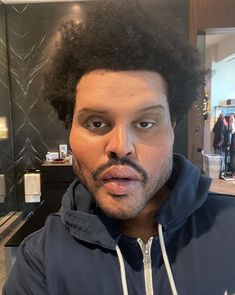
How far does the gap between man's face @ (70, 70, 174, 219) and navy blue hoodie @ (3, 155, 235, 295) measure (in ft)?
0.25

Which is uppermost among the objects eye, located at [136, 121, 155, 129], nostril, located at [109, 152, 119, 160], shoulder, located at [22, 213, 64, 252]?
eye, located at [136, 121, 155, 129]

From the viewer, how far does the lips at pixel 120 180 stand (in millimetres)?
625

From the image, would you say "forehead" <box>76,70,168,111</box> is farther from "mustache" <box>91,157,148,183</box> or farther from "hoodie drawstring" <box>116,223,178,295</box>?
"hoodie drawstring" <box>116,223,178,295</box>

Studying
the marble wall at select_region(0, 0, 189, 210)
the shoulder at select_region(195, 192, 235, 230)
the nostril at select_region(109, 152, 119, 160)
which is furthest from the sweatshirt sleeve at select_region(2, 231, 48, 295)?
the marble wall at select_region(0, 0, 189, 210)

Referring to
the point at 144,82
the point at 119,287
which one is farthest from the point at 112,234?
the point at 144,82

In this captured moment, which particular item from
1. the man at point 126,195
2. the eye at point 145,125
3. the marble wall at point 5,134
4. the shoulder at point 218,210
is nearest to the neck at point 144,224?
the man at point 126,195

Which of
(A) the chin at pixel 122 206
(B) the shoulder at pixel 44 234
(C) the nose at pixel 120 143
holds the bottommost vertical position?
(B) the shoulder at pixel 44 234

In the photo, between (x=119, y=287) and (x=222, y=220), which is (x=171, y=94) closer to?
(x=222, y=220)

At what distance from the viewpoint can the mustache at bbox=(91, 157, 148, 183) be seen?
0.62 metres

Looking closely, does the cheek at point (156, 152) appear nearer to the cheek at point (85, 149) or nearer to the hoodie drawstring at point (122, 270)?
the cheek at point (85, 149)

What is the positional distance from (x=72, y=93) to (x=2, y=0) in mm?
2804

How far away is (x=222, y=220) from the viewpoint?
0.72 meters

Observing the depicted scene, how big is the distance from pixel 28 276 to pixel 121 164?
0.33 m

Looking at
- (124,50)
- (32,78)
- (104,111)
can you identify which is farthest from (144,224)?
(32,78)
